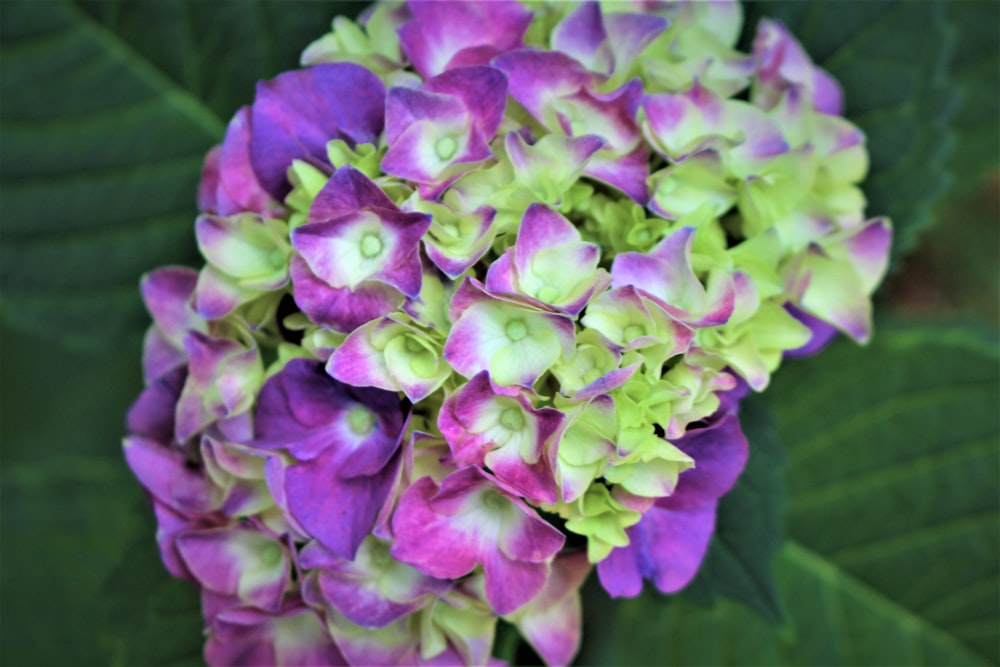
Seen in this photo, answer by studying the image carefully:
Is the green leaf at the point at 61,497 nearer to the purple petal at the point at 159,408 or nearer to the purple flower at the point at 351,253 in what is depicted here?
the purple petal at the point at 159,408

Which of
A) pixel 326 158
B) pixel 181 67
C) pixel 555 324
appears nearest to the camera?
pixel 555 324

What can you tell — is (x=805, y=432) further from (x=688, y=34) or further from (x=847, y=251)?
(x=688, y=34)

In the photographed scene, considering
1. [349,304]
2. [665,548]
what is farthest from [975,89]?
[349,304]

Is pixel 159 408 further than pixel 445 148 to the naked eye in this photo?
Yes

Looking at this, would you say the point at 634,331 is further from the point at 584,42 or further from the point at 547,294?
the point at 584,42

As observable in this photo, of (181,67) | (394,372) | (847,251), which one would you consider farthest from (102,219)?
(847,251)
